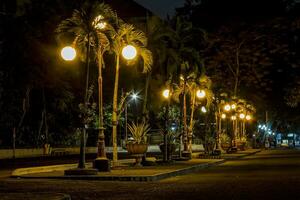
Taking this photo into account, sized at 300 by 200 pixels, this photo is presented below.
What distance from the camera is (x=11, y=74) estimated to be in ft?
197

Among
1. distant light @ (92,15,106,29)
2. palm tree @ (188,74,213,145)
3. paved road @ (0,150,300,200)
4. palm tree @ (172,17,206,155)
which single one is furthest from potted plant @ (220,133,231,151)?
paved road @ (0,150,300,200)

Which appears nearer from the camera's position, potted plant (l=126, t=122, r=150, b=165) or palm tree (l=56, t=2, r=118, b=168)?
palm tree (l=56, t=2, r=118, b=168)

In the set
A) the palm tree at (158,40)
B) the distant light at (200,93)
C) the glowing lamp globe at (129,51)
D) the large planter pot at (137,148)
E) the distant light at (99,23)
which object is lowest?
the large planter pot at (137,148)

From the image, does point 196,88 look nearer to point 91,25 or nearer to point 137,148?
point 137,148

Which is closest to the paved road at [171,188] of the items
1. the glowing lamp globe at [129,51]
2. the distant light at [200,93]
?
the glowing lamp globe at [129,51]

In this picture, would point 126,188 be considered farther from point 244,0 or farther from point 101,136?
point 244,0

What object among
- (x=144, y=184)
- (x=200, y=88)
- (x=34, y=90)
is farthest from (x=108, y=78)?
(x=144, y=184)

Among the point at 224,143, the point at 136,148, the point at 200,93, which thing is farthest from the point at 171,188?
the point at 224,143

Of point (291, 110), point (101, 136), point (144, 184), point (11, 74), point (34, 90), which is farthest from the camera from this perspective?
point (291, 110)

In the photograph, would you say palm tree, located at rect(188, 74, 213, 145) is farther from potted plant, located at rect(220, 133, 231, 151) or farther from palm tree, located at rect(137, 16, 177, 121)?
potted plant, located at rect(220, 133, 231, 151)

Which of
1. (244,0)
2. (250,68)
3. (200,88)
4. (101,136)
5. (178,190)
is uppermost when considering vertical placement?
(244,0)

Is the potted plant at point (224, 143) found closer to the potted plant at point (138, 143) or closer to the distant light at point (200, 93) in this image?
the distant light at point (200, 93)

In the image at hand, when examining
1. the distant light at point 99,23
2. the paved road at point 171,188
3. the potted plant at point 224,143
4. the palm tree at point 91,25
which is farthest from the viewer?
the potted plant at point 224,143

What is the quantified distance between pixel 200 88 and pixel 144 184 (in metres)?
25.2
